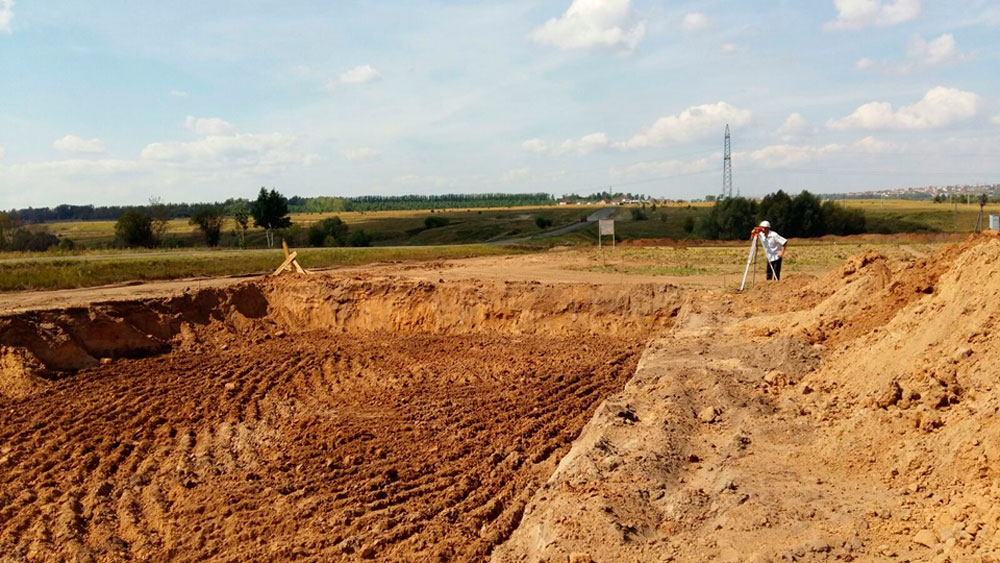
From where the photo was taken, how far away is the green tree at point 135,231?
47719 mm

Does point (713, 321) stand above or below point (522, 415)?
above

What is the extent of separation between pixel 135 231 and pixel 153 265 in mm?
24198

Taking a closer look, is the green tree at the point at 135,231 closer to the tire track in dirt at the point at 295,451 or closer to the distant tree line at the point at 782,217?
the tire track in dirt at the point at 295,451

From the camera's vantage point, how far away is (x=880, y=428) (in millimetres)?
6023

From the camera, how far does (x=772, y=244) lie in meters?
16.3

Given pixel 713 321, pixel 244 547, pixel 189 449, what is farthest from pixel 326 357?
pixel 244 547

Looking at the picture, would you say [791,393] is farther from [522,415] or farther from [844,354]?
[522,415]

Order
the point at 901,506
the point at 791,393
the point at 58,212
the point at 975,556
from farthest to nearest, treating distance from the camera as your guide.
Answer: the point at 58,212, the point at 791,393, the point at 901,506, the point at 975,556

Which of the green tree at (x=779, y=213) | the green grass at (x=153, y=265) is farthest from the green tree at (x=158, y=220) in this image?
the green tree at (x=779, y=213)

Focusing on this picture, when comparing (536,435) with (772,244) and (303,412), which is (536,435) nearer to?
(303,412)

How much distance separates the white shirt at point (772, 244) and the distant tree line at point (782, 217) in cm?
3782

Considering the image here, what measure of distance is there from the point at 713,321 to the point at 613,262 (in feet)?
56.5

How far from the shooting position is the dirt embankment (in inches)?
187

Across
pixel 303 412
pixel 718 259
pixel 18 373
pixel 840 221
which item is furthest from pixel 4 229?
pixel 840 221
